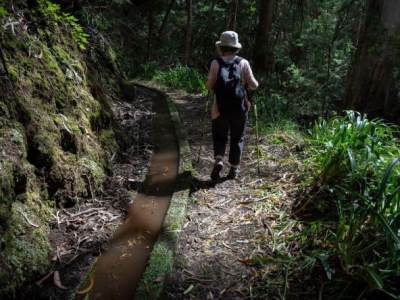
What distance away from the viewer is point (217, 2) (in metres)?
21.9

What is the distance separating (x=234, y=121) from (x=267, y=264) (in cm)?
223

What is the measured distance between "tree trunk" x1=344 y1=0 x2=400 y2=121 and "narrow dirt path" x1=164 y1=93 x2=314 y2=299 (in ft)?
10.8

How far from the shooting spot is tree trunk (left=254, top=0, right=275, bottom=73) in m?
13.4

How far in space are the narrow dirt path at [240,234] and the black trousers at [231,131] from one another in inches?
15.6

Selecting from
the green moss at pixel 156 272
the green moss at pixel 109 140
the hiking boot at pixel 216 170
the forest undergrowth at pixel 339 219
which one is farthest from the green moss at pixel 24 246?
the hiking boot at pixel 216 170

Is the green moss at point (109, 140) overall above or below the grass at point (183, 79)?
above

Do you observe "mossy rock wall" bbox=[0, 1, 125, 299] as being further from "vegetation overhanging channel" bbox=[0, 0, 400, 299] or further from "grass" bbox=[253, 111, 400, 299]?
"grass" bbox=[253, 111, 400, 299]

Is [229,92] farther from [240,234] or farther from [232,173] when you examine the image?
[240,234]

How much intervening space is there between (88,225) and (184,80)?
10674 mm

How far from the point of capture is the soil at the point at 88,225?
324 centimetres

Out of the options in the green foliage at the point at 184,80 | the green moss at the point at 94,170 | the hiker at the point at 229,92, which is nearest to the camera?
the green moss at the point at 94,170

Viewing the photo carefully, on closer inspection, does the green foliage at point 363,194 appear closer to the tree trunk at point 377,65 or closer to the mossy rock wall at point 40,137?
the mossy rock wall at point 40,137

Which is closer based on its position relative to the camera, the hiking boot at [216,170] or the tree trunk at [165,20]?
the hiking boot at [216,170]

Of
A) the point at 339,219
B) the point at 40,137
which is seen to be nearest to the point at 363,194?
the point at 339,219
